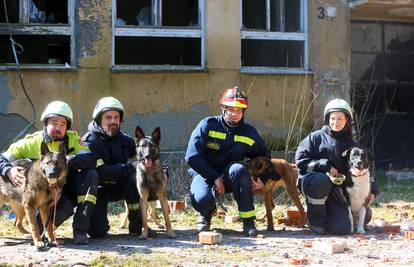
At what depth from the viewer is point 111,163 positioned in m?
7.49

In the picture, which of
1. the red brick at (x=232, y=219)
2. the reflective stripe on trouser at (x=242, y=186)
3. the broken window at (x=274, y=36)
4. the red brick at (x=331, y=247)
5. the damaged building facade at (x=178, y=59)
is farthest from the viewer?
the broken window at (x=274, y=36)

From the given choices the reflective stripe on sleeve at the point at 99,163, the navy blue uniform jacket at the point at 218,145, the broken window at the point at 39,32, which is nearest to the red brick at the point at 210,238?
the navy blue uniform jacket at the point at 218,145

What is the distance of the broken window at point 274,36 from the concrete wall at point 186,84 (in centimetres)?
20

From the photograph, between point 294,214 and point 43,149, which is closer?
point 43,149

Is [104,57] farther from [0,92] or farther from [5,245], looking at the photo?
[5,245]

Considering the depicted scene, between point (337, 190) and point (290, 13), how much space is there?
19.0 ft

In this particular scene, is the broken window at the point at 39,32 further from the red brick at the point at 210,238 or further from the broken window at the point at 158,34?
the red brick at the point at 210,238

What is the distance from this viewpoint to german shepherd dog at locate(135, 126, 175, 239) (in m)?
7.22

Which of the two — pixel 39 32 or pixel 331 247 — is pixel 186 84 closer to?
pixel 39 32

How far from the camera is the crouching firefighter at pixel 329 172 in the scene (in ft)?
24.6

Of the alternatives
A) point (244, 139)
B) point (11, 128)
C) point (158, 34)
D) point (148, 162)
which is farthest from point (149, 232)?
point (158, 34)

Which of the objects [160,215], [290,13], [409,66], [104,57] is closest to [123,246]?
[160,215]

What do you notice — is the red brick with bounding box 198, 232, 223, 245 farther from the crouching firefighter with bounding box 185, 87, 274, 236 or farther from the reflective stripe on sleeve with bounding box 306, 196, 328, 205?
the reflective stripe on sleeve with bounding box 306, 196, 328, 205

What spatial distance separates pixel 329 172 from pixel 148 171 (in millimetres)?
1959
